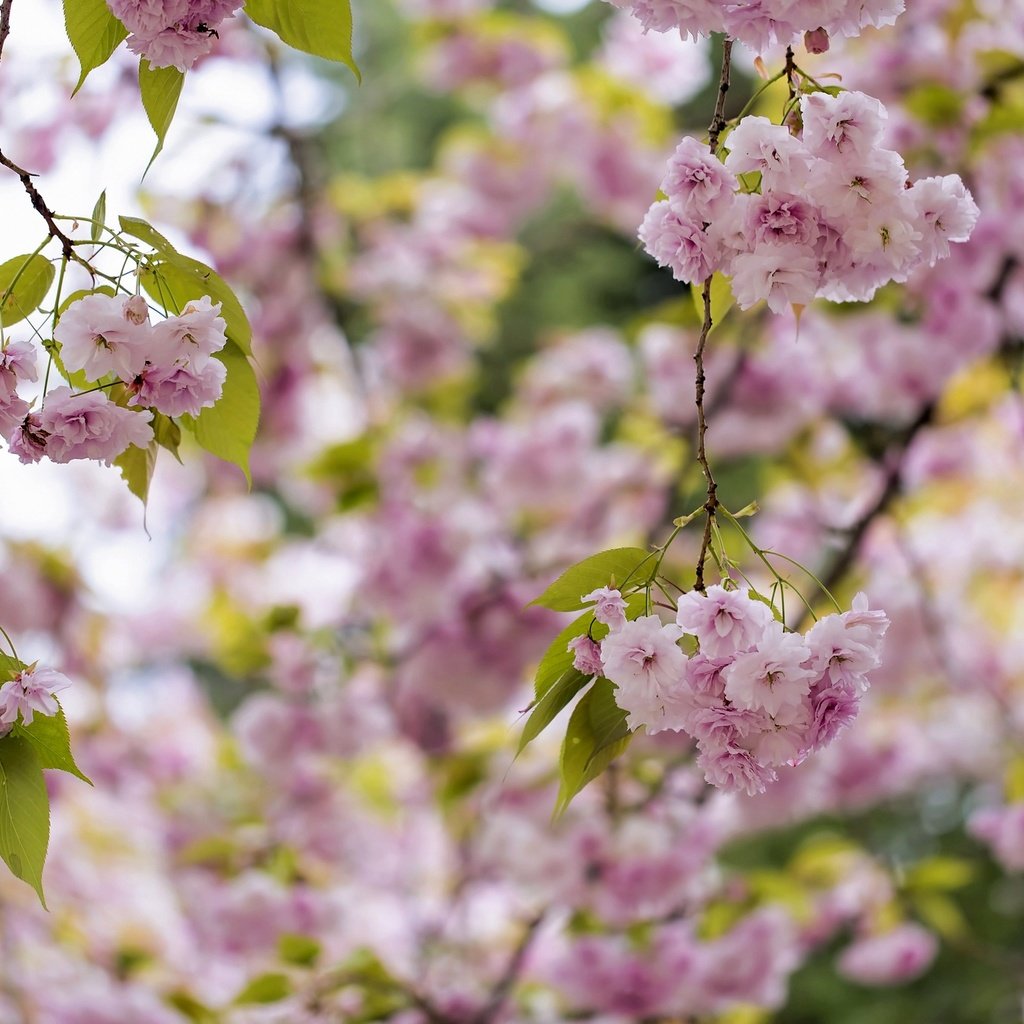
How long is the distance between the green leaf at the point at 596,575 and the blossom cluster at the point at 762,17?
0.25 meters

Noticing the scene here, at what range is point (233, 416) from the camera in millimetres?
675

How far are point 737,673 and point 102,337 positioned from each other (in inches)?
13.2

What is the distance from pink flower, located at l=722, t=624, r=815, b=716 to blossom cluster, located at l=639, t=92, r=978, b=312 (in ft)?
0.53

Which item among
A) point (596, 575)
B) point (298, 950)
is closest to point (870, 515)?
point (298, 950)

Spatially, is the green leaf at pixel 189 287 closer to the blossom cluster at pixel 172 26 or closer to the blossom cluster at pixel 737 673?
the blossom cluster at pixel 172 26

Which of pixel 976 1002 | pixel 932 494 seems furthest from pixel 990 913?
pixel 932 494

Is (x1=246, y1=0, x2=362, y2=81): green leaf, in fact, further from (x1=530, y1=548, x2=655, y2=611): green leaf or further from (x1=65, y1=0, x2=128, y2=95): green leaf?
(x1=530, y1=548, x2=655, y2=611): green leaf

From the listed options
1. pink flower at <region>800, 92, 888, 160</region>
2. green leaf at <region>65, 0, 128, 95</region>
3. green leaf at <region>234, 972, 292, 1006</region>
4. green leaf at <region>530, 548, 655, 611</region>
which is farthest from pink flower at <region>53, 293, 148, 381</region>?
green leaf at <region>234, 972, 292, 1006</region>

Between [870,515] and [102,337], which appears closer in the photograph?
[102,337]

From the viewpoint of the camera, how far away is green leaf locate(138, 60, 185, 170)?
2.06ft

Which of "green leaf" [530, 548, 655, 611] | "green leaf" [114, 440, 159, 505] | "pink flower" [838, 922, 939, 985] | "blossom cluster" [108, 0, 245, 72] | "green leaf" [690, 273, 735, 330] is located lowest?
"green leaf" [530, 548, 655, 611]

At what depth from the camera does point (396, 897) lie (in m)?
2.79

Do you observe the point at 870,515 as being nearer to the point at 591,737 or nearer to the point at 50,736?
the point at 591,737

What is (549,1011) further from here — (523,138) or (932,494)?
(523,138)
